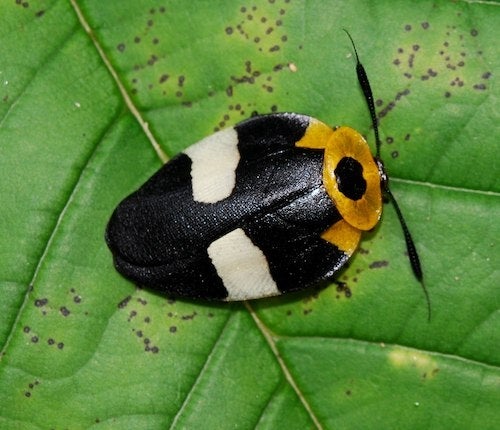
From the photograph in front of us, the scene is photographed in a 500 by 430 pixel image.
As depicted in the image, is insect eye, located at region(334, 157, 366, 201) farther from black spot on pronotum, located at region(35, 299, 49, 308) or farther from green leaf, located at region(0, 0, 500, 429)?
black spot on pronotum, located at region(35, 299, 49, 308)

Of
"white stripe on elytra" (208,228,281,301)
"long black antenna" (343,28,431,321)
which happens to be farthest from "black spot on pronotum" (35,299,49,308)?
"long black antenna" (343,28,431,321)

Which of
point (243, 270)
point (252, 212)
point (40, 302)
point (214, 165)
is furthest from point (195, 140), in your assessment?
point (40, 302)

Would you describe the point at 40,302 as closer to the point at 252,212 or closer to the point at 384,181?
the point at 252,212

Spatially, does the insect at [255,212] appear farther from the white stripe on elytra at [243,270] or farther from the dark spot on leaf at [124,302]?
the dark spot on leaf at [124,302]

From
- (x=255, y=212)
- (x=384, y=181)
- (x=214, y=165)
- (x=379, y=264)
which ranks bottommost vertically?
(x=379, y=264)

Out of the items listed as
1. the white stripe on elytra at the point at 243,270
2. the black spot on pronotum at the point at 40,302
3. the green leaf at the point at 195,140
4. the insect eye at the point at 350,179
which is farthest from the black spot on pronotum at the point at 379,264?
the black spot on pronotum at the point at 40,302

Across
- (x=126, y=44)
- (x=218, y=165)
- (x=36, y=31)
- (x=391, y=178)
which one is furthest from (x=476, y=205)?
(x=36, y=31)

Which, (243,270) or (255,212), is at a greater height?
(255,212)
